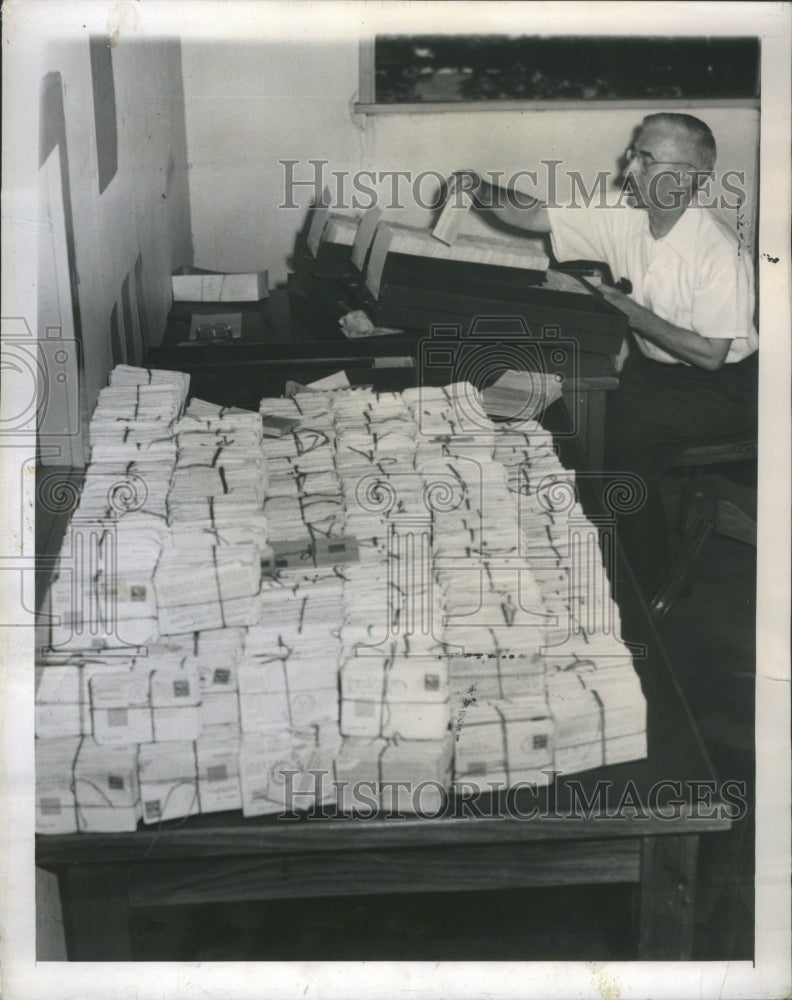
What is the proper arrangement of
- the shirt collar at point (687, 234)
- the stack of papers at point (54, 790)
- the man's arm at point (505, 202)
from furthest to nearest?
the man's arm at point (505, 202)
the shirt collar at point (687, 234)
the stack of papers at point (54, 790)

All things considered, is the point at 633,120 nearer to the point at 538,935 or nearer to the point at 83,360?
the point at 83,360

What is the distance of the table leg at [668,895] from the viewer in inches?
93.4

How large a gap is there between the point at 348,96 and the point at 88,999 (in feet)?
17.0

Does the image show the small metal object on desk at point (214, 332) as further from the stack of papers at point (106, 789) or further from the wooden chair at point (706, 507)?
the stack of papers at point (106, 789)

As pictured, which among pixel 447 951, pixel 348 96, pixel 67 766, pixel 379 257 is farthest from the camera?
pixel 348 96

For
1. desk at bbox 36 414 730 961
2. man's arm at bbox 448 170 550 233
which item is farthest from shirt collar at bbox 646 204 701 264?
desk at bbox 36 414 730 961

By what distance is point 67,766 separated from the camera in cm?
232

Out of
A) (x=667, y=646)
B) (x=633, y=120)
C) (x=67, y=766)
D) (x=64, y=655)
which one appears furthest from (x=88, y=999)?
(x=633, y=120)

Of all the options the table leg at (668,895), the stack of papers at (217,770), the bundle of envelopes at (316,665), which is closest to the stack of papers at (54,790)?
the bundle of envelopes at (316,665)

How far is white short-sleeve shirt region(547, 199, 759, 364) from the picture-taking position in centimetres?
399

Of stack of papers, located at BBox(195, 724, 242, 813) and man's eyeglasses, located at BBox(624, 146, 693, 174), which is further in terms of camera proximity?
man's eyeglasses, located at BBox(624, 146, 693, 174)

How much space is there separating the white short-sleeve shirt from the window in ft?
6.83

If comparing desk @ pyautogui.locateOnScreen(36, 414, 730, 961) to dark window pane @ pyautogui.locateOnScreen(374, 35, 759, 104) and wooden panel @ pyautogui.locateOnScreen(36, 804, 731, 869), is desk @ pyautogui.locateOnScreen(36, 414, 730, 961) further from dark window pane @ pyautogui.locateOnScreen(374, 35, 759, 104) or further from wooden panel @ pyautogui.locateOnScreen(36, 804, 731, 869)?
dark window pane @ pyautogui.locateOnScreen(374, 35, 759, 104)

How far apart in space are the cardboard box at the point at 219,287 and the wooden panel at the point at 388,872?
3.14 metres
